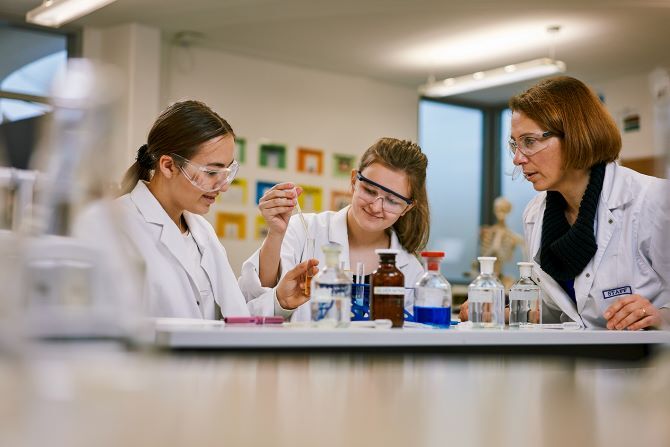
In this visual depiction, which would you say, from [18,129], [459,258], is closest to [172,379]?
[18,129]

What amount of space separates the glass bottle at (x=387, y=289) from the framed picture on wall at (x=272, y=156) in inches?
231

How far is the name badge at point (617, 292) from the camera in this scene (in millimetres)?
2187

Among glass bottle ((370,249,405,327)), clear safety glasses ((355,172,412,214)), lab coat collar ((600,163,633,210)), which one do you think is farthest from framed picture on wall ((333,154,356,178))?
glass bottle ((370,249,405,327))

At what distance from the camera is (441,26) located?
249 inches

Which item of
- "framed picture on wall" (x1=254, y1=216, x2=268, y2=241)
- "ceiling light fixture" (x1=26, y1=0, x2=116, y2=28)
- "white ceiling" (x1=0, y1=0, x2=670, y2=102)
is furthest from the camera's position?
"framed picture on wall" (x1=254, y1=216, x2=268, y2=241)

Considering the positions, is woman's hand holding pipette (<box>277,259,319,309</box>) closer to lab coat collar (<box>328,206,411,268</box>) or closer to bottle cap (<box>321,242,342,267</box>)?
lab coat collar (<box>328,206,411,268</box>)

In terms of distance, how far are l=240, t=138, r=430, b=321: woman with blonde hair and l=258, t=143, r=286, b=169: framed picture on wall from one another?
469 cm

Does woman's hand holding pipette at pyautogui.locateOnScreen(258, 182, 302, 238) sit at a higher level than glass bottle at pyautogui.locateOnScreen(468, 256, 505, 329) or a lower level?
higher

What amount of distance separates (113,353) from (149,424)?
1.6 inches

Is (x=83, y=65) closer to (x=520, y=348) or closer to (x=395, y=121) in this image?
(x=520, y=348)

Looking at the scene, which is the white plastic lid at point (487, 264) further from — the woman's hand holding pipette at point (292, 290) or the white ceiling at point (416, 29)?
the white ceiling at point (416, 29)

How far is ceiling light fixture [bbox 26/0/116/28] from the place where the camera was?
5.04 metres

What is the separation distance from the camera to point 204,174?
7.46 feet

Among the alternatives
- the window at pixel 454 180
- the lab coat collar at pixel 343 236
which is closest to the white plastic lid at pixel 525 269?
the lab coat collar at pixel 343 236
